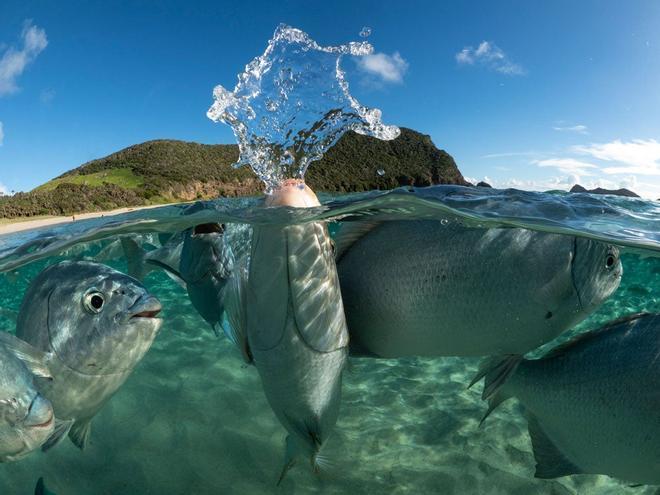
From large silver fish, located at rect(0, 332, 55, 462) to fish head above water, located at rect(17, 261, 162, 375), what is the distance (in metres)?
0.79

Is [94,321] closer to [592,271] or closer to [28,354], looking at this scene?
[28,354]

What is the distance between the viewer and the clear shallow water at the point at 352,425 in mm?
4543

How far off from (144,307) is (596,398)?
329cm

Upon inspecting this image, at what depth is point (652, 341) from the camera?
322 cm

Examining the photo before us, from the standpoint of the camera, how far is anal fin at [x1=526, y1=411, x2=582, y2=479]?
11.1 feet

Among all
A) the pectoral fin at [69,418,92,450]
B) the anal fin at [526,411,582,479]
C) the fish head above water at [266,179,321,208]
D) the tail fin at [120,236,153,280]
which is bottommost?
the anal fin at [526,411,582,479]

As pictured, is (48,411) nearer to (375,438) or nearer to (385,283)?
(385,283)

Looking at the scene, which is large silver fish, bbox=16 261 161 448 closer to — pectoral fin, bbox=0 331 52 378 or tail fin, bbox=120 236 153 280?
pectoral fin, bbox=0 331 52 378

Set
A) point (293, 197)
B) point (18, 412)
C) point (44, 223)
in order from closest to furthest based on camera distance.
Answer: point (18, 412) < point (293, 197) < point (44, 223)

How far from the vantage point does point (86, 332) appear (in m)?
3.62

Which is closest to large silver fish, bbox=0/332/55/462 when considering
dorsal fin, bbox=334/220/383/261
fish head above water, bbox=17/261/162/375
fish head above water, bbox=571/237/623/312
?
fish head above water, bbox=17/261/162/375

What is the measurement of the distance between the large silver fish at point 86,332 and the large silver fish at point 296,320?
1172mm

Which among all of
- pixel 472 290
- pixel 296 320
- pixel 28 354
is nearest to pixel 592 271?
pixel 472 290

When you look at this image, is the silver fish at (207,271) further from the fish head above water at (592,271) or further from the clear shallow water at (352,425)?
the fish head above water at (592,271)
